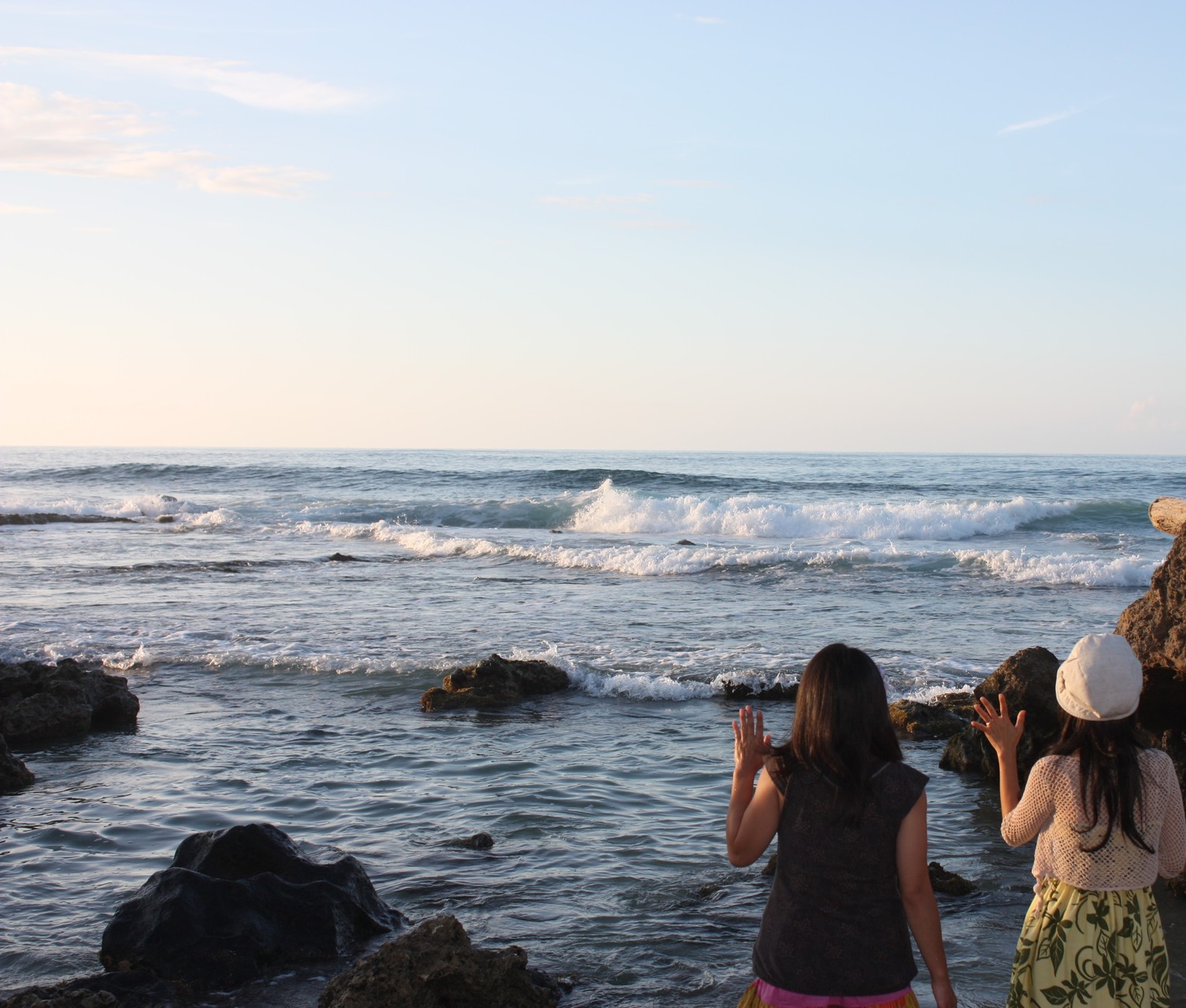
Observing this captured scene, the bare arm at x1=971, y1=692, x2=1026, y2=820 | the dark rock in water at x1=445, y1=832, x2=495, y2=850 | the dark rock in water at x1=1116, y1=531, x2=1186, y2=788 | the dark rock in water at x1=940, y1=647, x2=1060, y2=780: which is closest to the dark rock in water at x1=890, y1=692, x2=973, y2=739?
the dark rock in water at x1=940, y1=647, x2=1060, y2=780

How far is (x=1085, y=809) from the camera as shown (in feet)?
9.84

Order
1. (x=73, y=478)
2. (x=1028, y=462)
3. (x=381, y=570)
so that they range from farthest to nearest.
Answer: (x=1028, y=462), (x=73, y=478), (x=381, y=570)

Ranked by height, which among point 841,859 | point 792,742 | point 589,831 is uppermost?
point 792,742

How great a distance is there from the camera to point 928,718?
30.0ft

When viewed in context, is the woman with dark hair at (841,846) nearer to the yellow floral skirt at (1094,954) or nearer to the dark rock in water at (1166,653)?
the yellow floral skirt at (1094,954)

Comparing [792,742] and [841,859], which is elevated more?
[792,742]

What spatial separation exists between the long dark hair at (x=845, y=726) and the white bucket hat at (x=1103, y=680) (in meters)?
0.59

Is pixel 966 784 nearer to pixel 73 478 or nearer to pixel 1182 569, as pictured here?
pixel 1182 569

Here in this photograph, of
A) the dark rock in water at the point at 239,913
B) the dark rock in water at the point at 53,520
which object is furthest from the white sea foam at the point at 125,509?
the dark rock in water at the point at 239,913

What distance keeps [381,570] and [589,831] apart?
608 inches

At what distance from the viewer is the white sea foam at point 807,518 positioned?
3020 centimetres

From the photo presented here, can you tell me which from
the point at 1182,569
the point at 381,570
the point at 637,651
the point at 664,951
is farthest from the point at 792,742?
the point at 381,570

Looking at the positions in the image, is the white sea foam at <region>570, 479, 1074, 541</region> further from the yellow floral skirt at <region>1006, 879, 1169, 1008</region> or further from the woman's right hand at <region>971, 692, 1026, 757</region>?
the yellow floral skirt at <region>1006, 879, 1169, 1008</region>

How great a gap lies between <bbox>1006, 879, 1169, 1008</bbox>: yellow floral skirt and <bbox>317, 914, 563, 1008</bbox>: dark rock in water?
6.54 feet
